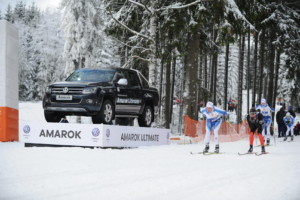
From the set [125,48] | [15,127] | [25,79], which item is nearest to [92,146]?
[15,127]

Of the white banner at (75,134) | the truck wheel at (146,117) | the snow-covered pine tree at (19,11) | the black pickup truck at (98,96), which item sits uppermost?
the snow-covered pine tree at (19,11)

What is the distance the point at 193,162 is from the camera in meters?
10.5

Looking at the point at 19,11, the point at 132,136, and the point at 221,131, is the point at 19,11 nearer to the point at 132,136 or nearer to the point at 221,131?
the point at 221,131

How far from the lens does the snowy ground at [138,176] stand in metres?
6.31

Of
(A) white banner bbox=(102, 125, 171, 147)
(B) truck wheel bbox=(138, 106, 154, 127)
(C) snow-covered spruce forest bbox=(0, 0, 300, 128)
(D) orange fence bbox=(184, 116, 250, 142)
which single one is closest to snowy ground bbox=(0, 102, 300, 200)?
(A) white banner bbox=(102, 125, 171, 147)

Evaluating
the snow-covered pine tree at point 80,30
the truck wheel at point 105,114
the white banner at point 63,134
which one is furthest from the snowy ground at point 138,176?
the snow-covered pine tree at point 80,30

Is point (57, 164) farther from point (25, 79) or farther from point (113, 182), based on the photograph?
point (25, 79)

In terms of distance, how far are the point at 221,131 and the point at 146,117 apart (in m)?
9.65

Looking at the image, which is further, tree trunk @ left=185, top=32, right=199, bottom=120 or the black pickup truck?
tree trunk @ left=185, top=32, right=199, bottom=120

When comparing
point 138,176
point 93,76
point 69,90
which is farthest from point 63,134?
point 138,176

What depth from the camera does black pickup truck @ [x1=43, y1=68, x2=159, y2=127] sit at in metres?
12.3

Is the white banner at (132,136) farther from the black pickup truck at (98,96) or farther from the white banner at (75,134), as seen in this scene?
the black pickup truck at (98,96)

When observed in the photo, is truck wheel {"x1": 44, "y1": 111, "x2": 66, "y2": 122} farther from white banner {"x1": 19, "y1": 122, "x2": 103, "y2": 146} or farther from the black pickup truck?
white banner {"x1": 19, "y1": 122, "x2": 103, "y2": 146}

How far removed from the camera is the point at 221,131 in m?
24.0
